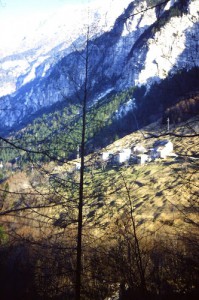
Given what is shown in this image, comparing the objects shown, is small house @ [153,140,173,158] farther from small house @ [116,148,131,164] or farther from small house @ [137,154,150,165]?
small house @ [116,148,131,164]

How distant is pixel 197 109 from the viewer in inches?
144

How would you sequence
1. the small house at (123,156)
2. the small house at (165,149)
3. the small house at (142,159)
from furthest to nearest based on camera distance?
the small house at (123,156) → the small house at (142,159) → the small house at (165,149)

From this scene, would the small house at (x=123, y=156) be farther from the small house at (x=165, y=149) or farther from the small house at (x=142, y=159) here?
the small house at (x=165, y=149)

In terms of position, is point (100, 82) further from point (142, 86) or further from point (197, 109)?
point (142, 86)

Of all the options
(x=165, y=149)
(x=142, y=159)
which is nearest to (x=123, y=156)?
(x=142, y=159)

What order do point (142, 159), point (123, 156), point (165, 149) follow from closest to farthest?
1. point (165, 149)
2. point (142, 159)
3. point (123, 156)

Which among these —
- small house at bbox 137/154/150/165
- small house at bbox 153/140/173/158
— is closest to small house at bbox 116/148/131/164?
small house at bbox 137/154/150/165

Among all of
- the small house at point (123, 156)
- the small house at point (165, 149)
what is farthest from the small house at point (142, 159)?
the small house at point (123, 156)

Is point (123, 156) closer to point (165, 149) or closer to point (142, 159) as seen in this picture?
point (142, 159)

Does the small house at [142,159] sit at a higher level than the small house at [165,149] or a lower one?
lower

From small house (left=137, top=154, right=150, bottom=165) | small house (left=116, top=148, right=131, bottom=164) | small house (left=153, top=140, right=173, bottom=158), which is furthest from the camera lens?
small house (left=116, top=148, right=131, bottom=164)

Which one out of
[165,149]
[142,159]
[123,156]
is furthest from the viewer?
[123,156]

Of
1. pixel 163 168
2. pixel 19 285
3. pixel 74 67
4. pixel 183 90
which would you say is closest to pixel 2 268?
pixel 19 285

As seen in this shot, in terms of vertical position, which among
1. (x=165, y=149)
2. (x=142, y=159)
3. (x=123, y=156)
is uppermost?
(x=165, y=149)
